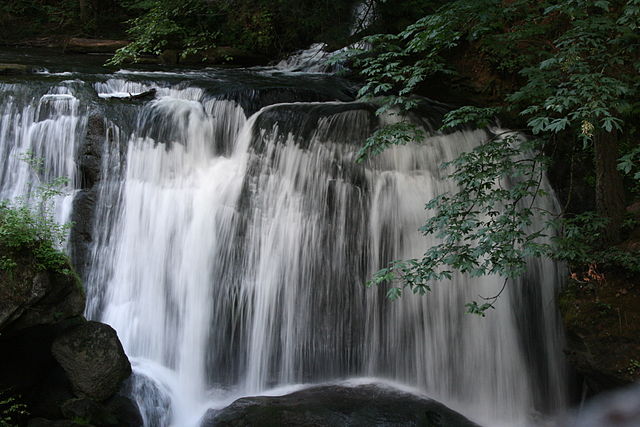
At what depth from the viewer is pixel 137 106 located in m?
8.27

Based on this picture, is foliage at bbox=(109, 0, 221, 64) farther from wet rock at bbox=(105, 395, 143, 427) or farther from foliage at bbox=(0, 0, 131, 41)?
wet rock at bbox=(105, 395, 143, 427)

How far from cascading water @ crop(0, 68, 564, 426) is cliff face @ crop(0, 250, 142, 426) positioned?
590 mm

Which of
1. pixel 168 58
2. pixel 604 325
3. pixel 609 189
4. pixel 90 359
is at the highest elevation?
pixel 168 58

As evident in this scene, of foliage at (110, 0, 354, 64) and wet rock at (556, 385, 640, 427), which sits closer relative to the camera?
wet rock at (556, 385, 640, 427)

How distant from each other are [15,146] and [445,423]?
6.90 m

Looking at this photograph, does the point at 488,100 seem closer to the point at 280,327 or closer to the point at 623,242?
the point at 623,242

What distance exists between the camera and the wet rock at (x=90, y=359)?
17.7ft

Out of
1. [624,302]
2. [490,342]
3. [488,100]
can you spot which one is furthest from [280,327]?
[488,100]

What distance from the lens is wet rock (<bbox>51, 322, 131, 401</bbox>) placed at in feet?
17.7

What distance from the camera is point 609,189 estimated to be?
6.27 metres

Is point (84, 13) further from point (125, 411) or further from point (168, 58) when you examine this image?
point (125, 411)

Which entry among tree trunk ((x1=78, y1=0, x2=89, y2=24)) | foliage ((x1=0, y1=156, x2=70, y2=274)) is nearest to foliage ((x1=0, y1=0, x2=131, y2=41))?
tree trunk ((x1=78, y1=0, x2=89, y2=24))

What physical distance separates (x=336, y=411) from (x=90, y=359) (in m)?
2.61

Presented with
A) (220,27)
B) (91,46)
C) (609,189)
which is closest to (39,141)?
(91,46)
